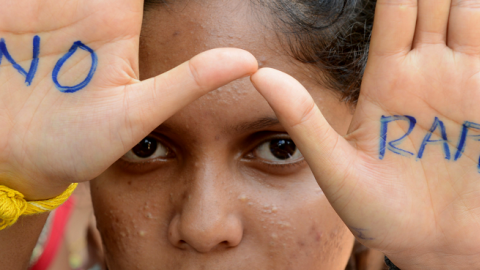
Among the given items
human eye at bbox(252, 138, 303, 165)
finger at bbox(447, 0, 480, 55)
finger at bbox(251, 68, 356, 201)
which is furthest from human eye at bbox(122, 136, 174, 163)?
finger at bbox(447, 0, 480, 55)

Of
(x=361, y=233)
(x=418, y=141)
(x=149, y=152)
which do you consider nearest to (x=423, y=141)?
(x=418, y=141)

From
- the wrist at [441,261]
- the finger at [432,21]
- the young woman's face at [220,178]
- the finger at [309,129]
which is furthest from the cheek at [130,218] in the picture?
the finger at [432,21]

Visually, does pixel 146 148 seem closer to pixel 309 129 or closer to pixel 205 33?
pixel 205 33

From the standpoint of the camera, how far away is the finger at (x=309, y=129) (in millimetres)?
723

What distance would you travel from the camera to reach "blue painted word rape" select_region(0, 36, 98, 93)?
790 millimetres

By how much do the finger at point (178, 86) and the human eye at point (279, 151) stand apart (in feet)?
1.24

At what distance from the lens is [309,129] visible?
0.75 meters

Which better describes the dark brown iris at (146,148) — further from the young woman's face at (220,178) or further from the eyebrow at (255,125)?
the eyebrow at (255,125)

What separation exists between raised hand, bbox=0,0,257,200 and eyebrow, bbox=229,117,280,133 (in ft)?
0.82

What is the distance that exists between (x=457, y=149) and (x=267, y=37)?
1.50ft

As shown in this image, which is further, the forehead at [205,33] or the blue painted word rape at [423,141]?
the forehead at [205,33]

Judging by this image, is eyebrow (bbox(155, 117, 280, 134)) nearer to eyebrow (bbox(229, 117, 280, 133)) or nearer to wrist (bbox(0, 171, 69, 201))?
eyebrow (bbox(229, 117, 280, 133))

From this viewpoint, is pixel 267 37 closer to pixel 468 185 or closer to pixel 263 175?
pixel 263 175

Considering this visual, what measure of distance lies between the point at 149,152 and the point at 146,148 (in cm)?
1
